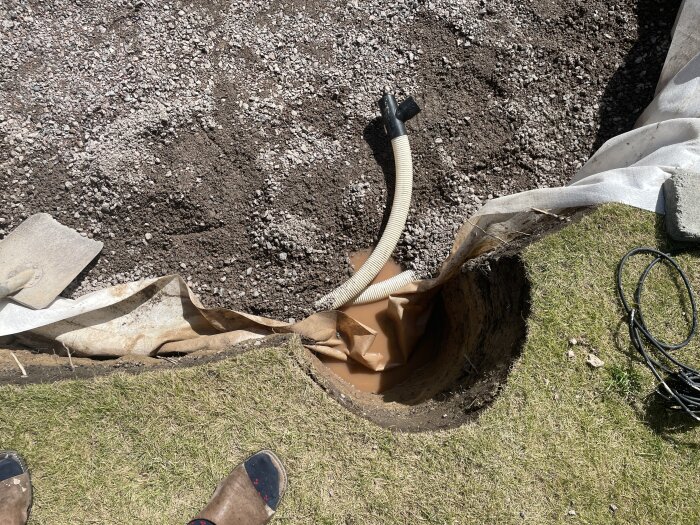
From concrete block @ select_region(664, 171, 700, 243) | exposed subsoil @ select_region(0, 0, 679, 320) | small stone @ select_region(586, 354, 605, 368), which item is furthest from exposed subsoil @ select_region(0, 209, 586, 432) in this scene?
exposed subsoil @ select_region(0, 0, 679, 320)

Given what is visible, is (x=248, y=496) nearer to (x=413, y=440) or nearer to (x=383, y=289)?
(x=413, y=440)

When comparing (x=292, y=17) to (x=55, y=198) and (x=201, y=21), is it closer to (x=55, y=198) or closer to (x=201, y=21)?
(x=201, y=21)

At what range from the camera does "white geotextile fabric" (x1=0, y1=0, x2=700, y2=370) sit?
2996 millimetres

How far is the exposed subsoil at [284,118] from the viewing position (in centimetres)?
353

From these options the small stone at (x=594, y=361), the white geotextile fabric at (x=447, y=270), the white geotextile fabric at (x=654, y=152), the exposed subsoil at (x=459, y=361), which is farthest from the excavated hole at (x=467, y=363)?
the white geotextile fabric at (x=654, y=152)

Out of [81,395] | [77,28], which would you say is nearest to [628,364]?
[81,395]

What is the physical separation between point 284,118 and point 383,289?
1.52 meters

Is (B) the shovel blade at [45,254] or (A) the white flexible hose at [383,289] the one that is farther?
(A) the white flexible hose at [383,289]

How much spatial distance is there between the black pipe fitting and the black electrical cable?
175 cm

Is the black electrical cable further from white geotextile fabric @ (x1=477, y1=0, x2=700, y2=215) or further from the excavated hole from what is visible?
the excavated hole

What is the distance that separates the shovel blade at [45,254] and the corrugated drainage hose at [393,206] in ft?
5.73

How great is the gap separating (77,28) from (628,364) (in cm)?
456

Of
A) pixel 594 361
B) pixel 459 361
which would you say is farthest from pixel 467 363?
pixel 594 361

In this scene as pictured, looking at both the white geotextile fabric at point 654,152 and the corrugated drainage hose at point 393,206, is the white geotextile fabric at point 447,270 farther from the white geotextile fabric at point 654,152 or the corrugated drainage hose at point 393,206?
the corrugated drainage hose at point 393,206
